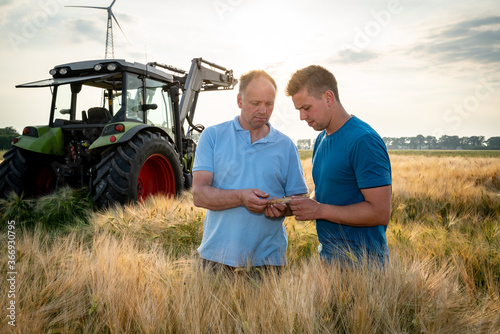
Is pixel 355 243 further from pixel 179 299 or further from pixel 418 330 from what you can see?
pixel 179 299

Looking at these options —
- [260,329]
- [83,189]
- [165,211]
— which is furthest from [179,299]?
[83,189]

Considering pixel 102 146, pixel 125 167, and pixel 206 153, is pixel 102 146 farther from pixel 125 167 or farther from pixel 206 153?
pixel 206 153

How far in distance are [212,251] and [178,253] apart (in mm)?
1126

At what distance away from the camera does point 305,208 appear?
6.59ft

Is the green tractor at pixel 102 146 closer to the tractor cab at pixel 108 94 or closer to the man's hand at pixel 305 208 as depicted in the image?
the tractor cab at pixel 108 94

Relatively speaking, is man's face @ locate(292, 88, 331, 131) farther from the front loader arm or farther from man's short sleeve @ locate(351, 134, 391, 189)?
the front loader arm

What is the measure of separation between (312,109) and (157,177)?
401 cm

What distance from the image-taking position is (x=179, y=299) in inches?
65.1

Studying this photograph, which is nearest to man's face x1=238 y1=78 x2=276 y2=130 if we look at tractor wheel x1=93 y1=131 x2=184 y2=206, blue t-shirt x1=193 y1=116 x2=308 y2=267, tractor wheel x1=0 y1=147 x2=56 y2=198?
blue t-shirt x1=193 y1=116 x2=308 y2=267

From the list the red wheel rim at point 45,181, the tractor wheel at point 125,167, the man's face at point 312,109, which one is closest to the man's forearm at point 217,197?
the man's face at point 312,109

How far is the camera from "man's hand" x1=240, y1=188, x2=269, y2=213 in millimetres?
2053

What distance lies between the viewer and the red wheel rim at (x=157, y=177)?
546 centimetres

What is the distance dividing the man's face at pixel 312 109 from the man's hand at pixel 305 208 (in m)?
0.46

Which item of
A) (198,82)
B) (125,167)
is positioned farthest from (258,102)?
(198,82)
